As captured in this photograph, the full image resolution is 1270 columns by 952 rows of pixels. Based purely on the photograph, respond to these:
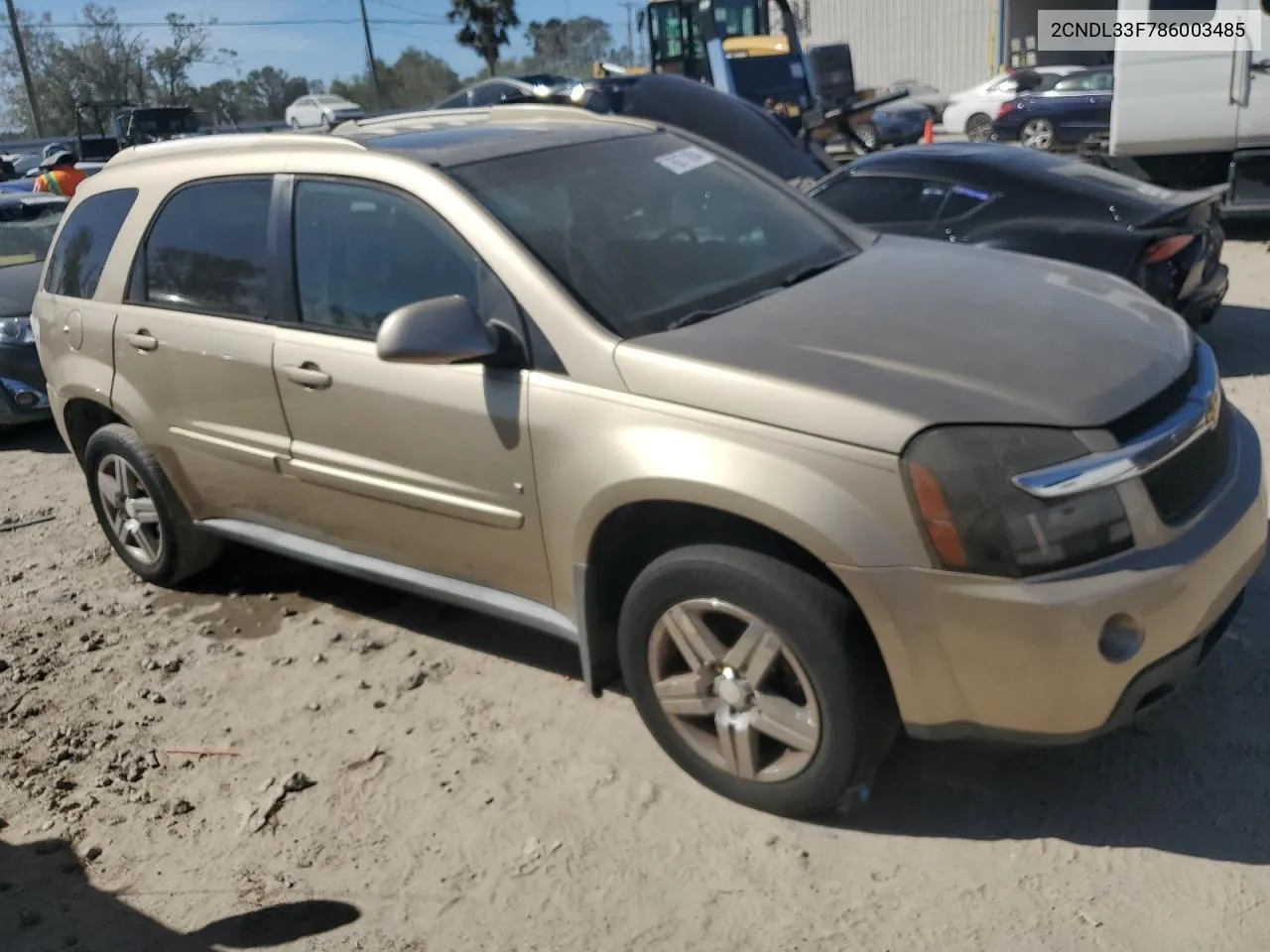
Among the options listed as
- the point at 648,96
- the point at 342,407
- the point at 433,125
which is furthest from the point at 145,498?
the point at 648,96

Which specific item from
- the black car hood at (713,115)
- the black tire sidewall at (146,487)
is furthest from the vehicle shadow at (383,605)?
the black car hood at (713,115)

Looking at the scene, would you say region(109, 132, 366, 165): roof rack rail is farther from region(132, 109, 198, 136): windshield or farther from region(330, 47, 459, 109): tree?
region(330, 47, 459, 109): tree

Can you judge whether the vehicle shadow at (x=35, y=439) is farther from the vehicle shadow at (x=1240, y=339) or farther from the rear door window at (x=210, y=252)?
the vehicle shadow at (x=1240, y=339)

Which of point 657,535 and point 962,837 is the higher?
point 657,535

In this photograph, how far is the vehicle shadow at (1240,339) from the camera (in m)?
6.95

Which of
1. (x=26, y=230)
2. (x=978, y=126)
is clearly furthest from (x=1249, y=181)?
(x=978, y=126)

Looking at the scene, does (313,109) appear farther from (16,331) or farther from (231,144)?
(231,144)

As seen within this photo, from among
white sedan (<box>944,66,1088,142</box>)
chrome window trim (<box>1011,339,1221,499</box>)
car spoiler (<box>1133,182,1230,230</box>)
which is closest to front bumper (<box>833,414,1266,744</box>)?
chrome window trim (<box>1011,339,1221,499</box>)

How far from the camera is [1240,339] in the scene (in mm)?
7590

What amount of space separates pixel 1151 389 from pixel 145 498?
12.9 feet

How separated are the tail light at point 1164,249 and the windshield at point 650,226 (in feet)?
9.56

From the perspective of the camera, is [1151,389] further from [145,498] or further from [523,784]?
[145,498]

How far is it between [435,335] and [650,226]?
0.89 m

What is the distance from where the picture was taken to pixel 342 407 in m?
3.78
